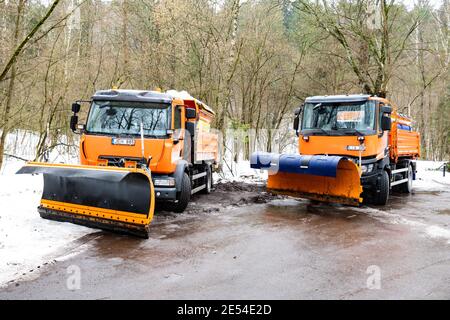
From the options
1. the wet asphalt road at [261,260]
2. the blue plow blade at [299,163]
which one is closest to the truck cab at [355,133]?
the blue plow blade at [299,163]

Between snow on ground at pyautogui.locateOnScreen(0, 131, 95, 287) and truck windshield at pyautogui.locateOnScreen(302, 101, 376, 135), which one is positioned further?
truck windshield at pyautogui.locateOnScreen(302, 101, 376, 135)

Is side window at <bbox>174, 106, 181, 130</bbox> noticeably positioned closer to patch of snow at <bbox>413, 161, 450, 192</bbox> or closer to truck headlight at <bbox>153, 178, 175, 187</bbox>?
truck headlight at <bbox>153, 178, 175, 187</bbox>

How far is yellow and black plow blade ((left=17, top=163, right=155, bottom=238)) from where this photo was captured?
6973 millimetres

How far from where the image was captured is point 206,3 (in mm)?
18562

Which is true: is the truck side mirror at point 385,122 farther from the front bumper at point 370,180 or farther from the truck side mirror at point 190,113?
the truck side mirror at point 190,113

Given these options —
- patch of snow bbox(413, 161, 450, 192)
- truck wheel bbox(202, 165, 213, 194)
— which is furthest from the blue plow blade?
patch of snow bbox(413, 161, 450, 192)

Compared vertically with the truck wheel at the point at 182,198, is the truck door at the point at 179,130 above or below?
above

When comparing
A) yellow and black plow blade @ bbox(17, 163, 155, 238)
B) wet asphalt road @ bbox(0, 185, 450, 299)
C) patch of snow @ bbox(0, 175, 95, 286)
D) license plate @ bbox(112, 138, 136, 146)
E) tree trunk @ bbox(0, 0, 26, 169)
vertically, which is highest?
tree trunk @ bbox(0, 0, 26, 169)

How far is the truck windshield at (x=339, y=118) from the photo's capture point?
35.1 ft

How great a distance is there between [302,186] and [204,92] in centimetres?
961

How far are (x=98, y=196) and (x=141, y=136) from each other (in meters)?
1.67

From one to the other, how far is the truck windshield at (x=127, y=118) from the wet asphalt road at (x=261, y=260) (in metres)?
1.98

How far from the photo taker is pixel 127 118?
9.27 meters

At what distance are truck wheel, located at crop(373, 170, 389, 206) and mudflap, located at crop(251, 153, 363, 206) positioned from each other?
4.34ft
